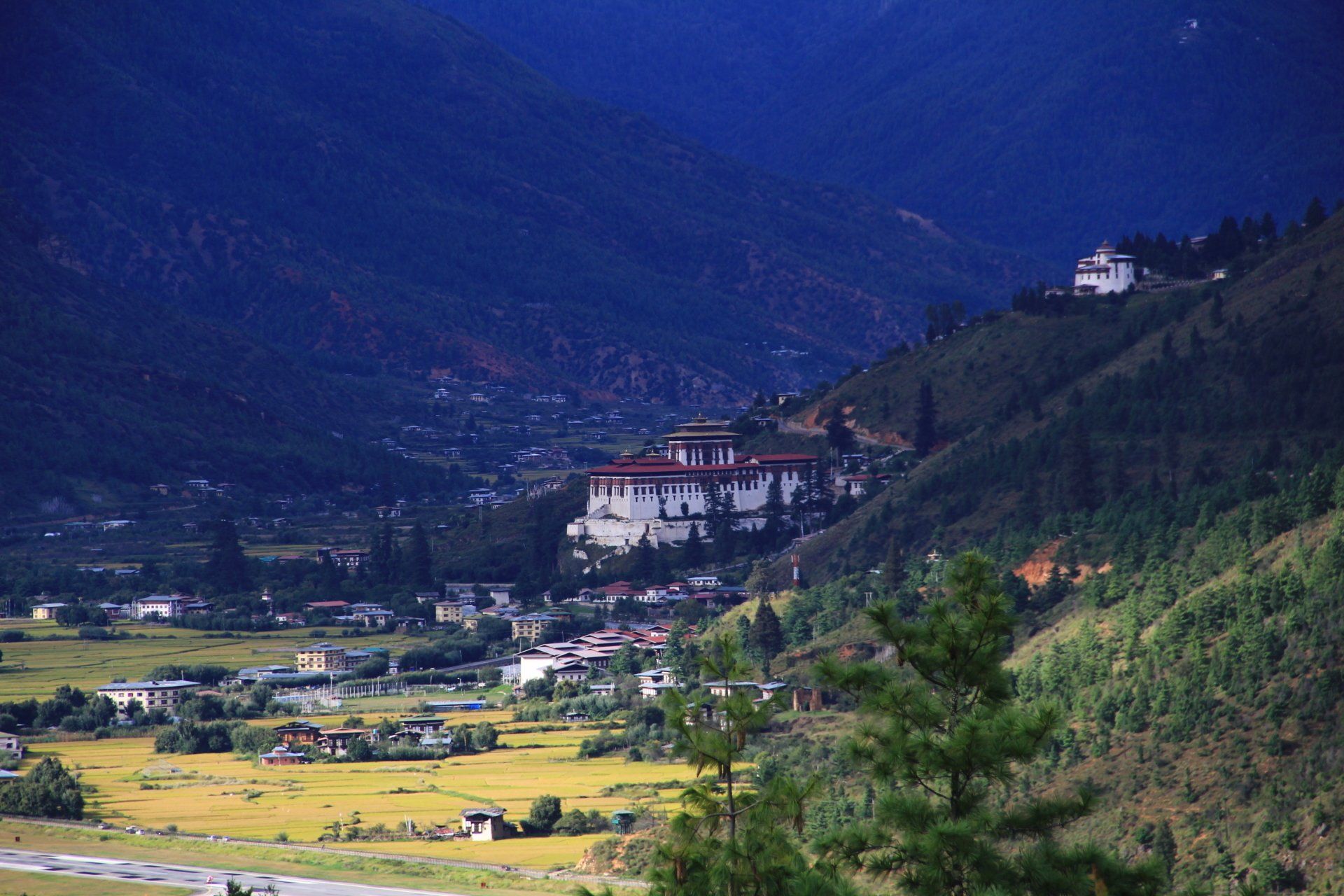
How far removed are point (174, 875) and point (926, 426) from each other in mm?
67754

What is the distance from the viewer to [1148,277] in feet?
418

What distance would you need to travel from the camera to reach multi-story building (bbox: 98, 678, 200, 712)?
87.9 meters

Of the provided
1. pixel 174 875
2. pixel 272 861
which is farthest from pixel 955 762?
pixel 272 861

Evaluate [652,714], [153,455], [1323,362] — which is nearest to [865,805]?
[652,714]

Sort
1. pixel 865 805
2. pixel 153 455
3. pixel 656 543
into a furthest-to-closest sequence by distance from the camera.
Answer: pixel 153 455, pixel 656 543, pixel 865 805

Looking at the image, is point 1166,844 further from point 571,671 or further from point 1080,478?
point 571,671

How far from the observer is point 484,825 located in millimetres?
60719

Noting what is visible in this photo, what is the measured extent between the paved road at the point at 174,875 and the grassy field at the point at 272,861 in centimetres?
59

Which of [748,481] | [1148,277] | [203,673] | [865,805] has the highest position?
[1148,277]

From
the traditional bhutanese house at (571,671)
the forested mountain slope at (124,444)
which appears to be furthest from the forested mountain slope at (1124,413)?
the forested mountain slope at (124,444)

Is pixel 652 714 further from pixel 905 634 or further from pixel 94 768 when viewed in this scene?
pixel 905 634

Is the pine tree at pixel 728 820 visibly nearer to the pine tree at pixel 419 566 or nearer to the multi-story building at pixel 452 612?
the multi-story building at pixel 452 612

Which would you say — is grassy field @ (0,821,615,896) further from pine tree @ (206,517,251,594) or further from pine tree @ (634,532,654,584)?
pine tree @ (206,517,251,594)

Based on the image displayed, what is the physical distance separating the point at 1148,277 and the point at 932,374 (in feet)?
48.3
